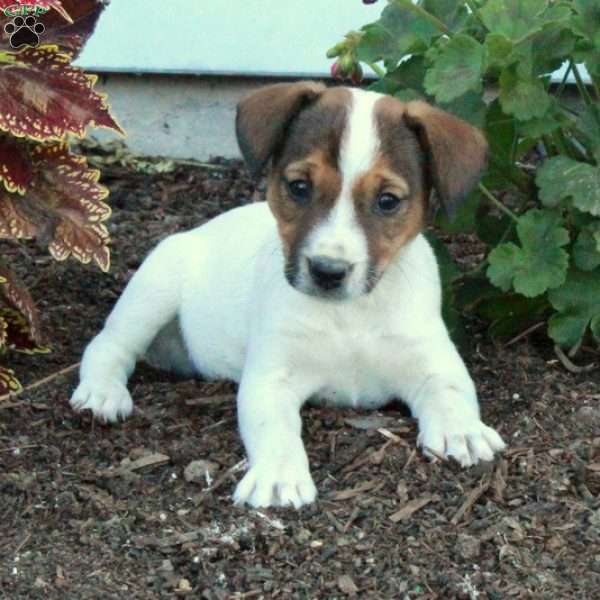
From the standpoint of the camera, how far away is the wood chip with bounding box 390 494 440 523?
532cm

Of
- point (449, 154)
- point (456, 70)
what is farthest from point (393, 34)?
point (449, 154)

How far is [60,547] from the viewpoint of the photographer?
17.0 ft

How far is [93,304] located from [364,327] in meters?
1.97

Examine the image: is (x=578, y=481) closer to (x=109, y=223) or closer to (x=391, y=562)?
(x=391, y=562)

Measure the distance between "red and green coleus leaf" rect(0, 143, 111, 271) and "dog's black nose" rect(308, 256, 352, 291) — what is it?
1.07 metres

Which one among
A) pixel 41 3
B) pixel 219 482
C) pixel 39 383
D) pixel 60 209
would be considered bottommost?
pixel 39 383

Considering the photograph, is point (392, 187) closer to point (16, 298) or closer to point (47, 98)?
point (47, 98)

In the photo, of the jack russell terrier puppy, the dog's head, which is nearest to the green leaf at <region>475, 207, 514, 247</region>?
the jack russell terrier puppy

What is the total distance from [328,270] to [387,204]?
16.7 inches

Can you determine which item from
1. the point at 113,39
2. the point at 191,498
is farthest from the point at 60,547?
the point at 113,39

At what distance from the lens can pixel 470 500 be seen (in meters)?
5.42

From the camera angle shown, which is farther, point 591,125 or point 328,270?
point 591,125

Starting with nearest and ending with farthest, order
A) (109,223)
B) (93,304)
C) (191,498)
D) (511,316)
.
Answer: (191,498) < (511,316) < (93,304) < (109,223)

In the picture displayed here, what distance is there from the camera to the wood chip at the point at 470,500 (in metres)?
5.32
